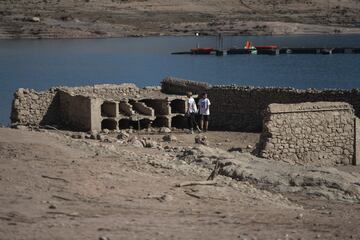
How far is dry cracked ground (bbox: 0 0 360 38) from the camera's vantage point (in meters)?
105

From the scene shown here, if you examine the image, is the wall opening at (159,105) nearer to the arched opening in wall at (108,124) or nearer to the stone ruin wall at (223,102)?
the stone ruin wall at (223,102)

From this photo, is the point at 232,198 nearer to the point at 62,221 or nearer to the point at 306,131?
the point at 62,221

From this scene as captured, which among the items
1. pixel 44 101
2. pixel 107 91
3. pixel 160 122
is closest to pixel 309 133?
pixel 160 122

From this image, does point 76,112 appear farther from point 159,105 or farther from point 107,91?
point 159,105

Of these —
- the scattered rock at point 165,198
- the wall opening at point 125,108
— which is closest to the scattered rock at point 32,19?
the wall opening at point 125,108

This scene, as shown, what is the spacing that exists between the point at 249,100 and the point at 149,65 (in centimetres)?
5038

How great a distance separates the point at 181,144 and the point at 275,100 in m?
3.81

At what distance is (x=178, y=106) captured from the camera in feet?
87.5

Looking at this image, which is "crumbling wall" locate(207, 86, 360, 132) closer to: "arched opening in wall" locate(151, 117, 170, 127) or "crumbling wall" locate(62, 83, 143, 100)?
"arched opening in wall" locate(151, 117, 170, 127)

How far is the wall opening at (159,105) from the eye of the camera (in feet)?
85.5

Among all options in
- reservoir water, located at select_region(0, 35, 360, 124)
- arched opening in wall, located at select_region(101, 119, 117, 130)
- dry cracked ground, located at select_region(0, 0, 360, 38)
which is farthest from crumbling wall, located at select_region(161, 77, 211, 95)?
dry cracked ground, located at select_region(0, 0, 360, 38)

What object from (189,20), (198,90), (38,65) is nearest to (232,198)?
(198,90)

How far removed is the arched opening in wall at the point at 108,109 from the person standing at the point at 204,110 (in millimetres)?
2417

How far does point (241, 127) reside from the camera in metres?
25.3
